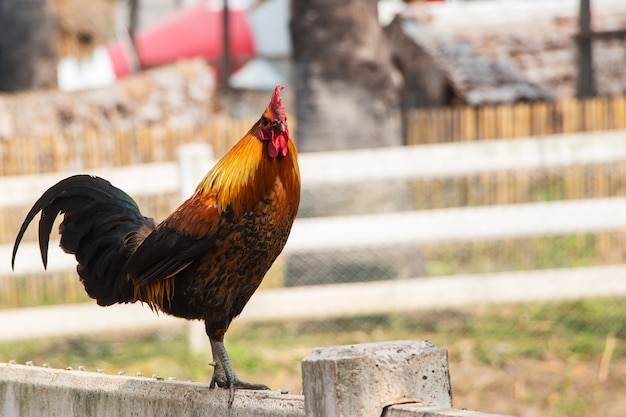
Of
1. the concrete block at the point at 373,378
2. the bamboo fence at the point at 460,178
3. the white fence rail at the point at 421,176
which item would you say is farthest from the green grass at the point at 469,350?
the concrete block at the point at 373,378

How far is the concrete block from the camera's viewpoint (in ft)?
7.60

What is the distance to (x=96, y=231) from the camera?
4.04 metres

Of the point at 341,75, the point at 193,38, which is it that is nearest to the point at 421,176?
the point at 341,75

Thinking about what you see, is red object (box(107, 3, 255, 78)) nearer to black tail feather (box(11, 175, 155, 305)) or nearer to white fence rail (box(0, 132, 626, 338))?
white fence rail (box(0, 132, 626, 338))

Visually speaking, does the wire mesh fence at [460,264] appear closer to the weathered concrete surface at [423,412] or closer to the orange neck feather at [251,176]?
the orange neck feather at [251,176]

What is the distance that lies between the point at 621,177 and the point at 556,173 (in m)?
0.65

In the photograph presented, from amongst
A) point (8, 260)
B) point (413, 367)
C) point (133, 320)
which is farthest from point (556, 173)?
point (413, 367)

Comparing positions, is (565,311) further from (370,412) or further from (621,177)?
(370,412)

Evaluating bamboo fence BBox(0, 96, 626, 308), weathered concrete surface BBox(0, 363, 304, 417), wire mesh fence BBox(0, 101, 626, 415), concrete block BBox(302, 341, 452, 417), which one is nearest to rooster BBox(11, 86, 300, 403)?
weathered concrete surface BBox(0, 363, 304, 417)

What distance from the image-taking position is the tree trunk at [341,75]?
843 cm

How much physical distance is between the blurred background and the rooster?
2.52m

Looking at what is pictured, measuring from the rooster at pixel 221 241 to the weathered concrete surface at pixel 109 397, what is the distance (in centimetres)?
20

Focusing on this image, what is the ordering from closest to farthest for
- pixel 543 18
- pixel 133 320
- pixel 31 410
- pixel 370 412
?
pixel 370 412
pixel 31 410
pixel 133 320
pixel 543 18

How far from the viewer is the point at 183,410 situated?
3191 mm
